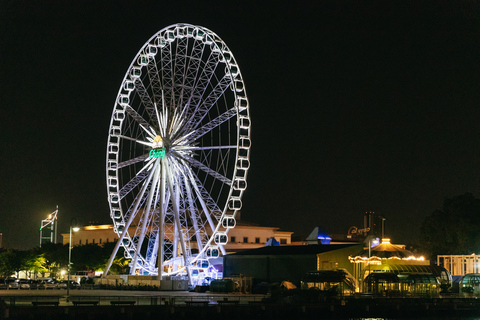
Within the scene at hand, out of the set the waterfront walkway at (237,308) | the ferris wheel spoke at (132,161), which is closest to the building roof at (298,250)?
the waterfront walkway at (237,308)

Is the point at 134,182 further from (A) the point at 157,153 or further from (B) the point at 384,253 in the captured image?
(B) the point at 384,253

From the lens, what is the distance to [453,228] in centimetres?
9650

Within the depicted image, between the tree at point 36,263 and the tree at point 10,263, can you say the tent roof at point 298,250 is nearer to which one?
the tree at point 36,263

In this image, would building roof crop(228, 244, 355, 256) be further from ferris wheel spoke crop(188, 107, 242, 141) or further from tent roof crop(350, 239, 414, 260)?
ferris wheel spoke crop(188, 107, 242, 141)

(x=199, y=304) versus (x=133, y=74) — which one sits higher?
(x=133, y=74)

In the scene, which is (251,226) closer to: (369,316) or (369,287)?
(369,287)

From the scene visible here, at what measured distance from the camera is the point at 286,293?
58.0 meters

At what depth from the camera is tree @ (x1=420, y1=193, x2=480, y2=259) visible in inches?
3703

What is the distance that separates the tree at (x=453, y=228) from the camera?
9406cm

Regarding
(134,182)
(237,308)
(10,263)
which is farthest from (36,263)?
(237,308)

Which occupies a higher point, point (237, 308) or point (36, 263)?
point (36, 263)

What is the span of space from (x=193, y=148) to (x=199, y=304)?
73.6 feet

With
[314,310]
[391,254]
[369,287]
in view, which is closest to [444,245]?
[391,254]

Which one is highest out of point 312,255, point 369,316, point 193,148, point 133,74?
point 133,74
